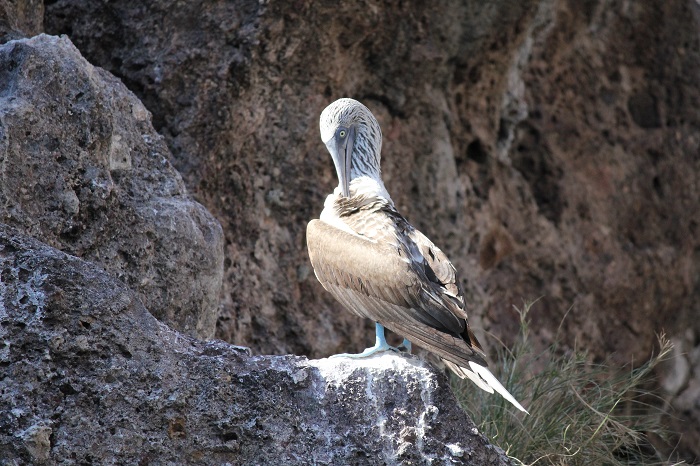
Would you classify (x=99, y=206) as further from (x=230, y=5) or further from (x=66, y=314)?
(x=230, y=5)

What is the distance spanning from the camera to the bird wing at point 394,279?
386cm

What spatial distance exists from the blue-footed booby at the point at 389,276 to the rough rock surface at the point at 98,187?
0.66 meters

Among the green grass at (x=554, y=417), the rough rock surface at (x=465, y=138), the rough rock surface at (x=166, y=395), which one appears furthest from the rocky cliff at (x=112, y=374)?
the rough rock surface at (x=465, y=138)

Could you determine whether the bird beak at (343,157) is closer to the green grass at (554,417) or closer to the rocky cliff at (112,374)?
the rocky cliff at (112,374)

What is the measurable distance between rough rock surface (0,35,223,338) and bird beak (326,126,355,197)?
0.68 m

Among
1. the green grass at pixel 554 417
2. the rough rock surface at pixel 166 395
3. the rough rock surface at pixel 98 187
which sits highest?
the rough rock surface at pixel 98 187

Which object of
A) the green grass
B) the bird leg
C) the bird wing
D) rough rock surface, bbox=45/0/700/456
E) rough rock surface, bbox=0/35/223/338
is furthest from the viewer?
rough rock surface, bbox=45/0/700/456

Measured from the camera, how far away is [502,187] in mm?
7434

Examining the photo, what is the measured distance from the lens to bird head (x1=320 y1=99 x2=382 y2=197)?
4734 millimetres

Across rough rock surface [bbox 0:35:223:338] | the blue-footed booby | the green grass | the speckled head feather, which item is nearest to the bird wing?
the blue-footed booby

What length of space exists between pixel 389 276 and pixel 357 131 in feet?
3.64

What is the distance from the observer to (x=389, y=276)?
3973mm

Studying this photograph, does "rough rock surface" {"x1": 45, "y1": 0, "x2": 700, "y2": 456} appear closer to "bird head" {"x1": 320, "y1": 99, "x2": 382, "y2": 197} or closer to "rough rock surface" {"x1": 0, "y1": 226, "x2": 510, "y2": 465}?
"bird head" {"x1": 320, "y1": 99, "x2": 382, "y2": 197}

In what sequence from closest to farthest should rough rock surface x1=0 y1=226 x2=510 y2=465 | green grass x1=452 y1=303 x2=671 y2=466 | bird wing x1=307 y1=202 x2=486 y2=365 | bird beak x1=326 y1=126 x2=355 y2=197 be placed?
rough rock surface x1=0 y1=226 x2=510 y2=465, bird wing x1=307 y1=202 x2=486 y2=365, bird beak x1=326 y1=126 x2=355 y2=197, green grass x1=452 y1=303 x2=671 y2=466
